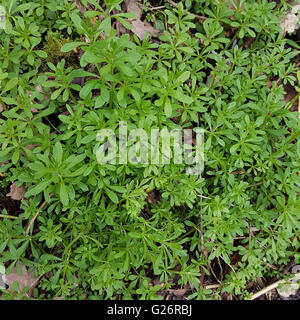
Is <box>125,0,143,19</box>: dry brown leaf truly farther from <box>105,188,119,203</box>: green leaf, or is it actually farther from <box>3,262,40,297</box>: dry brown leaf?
<box>3,262,40,297</box>: dry brown leaf

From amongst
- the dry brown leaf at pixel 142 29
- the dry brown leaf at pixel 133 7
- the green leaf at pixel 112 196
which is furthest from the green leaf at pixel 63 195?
the dry brown leaf at pixel 133 7

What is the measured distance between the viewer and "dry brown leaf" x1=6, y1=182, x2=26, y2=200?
299cm

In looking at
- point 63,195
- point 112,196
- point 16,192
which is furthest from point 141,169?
point 16,192

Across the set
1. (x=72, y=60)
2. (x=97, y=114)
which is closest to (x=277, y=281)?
(x=97, y=114)

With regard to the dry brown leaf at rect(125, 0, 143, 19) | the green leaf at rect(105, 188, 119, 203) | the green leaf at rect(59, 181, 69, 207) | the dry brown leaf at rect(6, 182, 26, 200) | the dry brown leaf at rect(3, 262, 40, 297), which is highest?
the dry brown leaf at rect(125, 0, 143, 19)

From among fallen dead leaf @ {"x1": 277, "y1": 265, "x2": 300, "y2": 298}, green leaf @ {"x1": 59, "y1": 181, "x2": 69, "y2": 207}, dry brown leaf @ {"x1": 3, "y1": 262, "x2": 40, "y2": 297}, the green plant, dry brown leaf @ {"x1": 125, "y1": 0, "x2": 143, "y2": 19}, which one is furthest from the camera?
dry brown leaf @ {"x1": 125, "y1": 0, "x2": 143, "y2": 19}

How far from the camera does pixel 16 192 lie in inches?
118

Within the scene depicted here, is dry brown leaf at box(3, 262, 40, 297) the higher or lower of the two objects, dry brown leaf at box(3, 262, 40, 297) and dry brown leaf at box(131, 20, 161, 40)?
the lower

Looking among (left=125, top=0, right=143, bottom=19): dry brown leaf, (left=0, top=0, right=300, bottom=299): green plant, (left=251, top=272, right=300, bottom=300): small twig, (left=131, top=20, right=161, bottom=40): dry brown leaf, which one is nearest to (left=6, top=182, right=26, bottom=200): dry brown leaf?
(left=0, top=0, right=300, bottom=299): green plant

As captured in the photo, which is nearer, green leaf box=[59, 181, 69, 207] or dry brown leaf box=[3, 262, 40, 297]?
green leaf box=[59, 181, 69, 207]

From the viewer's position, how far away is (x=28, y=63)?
10.2 ft

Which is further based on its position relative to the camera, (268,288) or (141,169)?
(268,288)

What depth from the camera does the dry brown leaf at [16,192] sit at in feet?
9.80

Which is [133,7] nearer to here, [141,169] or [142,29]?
[142,29]
